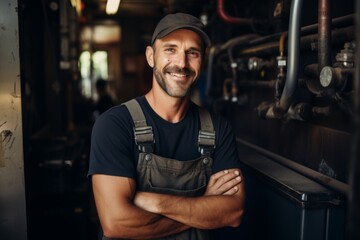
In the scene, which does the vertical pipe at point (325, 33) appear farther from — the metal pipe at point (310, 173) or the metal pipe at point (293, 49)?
the metal pipe at point (310, 173)

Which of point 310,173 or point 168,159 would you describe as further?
point 310,173

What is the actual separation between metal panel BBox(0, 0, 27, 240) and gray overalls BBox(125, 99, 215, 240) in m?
0.56

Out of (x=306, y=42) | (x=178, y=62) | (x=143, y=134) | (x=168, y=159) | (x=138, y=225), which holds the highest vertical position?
(x=306, y=42)

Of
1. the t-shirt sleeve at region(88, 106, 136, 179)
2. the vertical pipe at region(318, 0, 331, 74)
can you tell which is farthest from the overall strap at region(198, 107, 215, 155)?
the vertical pipe at region(318, 0, 331, 74)

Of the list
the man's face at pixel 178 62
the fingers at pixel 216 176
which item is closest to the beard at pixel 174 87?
the man's face at pixel 178 62

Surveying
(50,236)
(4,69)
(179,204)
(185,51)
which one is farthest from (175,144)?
(50,236)

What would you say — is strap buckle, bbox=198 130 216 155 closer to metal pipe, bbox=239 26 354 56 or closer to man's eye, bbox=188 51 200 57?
man's eye, bbox=188 51 200 57

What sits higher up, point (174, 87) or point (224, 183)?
point (174, 87)

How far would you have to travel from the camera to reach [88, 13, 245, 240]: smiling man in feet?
5.72

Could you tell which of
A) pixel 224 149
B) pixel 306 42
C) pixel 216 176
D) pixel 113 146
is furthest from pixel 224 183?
pixel 306 42

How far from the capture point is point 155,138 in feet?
6.27

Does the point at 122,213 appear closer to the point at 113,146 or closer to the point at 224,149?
the point at 113,146

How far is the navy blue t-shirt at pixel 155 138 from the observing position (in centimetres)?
177

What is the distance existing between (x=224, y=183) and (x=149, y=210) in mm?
387
